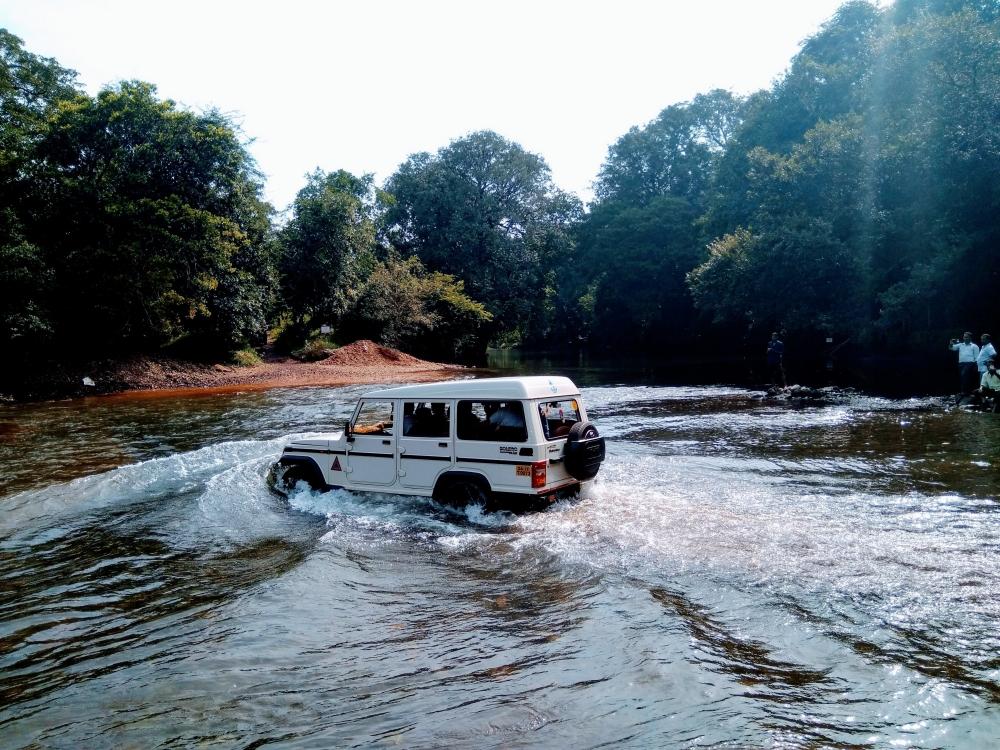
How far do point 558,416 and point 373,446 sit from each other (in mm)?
2999

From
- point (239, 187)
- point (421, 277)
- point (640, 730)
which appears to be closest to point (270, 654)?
point (640, 730)

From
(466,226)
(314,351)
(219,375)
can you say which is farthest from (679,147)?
(219,375)

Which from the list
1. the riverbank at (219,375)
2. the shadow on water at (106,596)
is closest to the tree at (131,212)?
the riverbank at (219,375)

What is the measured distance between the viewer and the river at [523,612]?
4.75 metres

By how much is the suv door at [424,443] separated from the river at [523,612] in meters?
0.50

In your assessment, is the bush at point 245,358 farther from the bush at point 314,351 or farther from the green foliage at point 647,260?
the green foliage at point 647,260

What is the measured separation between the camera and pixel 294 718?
4.87 meters

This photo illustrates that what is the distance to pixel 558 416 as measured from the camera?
10.3 meters

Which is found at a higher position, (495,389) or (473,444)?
(495,389)

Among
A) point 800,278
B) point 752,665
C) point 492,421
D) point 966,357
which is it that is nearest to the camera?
point 752,665

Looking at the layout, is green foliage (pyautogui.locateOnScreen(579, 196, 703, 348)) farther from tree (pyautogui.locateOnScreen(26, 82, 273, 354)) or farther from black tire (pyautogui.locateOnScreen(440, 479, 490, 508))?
black tire (pyautogui.locateOnScreen(440, 479, 490, 508))

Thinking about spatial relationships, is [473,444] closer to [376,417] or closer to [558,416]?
[558,416]

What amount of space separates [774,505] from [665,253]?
2047 inches

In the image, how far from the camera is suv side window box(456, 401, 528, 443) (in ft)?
31.9
